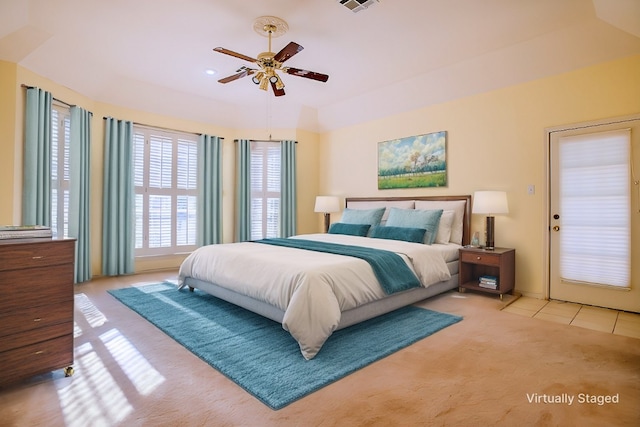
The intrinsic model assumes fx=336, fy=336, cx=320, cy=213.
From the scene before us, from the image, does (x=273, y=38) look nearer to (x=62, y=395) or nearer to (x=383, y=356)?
(x=383, y=356)

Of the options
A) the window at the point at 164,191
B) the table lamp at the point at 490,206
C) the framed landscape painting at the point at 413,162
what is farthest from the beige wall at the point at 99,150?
the table lamp at the point at 490,206

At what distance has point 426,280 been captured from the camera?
3502mm

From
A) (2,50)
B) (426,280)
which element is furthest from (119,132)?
(426,280)

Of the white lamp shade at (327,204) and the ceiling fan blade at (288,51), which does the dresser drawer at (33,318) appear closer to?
the ceiling fan blade at (288,51)

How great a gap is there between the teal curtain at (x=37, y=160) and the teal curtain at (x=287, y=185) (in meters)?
3.40

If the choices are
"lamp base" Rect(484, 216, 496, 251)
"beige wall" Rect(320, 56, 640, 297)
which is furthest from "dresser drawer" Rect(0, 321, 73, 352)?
"beige wall" Rect(320, 56, 640, 297)

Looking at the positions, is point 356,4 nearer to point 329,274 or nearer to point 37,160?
point 329,274

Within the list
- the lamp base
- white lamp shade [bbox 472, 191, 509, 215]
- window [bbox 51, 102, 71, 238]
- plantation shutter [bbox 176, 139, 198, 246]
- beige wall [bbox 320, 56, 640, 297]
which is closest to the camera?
beige wall [bbox 320, 56, 640, 297]

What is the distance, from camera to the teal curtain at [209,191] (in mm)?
5871

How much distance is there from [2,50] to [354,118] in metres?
4.58

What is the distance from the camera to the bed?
2.45m

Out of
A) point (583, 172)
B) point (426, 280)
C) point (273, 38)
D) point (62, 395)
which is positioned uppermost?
point (273, 38)

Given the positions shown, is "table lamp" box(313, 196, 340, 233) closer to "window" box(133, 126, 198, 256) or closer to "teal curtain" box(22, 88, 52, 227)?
"window" box(133, 126, 198, 256)

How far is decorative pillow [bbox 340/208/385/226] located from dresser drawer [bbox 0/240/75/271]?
374 cm
